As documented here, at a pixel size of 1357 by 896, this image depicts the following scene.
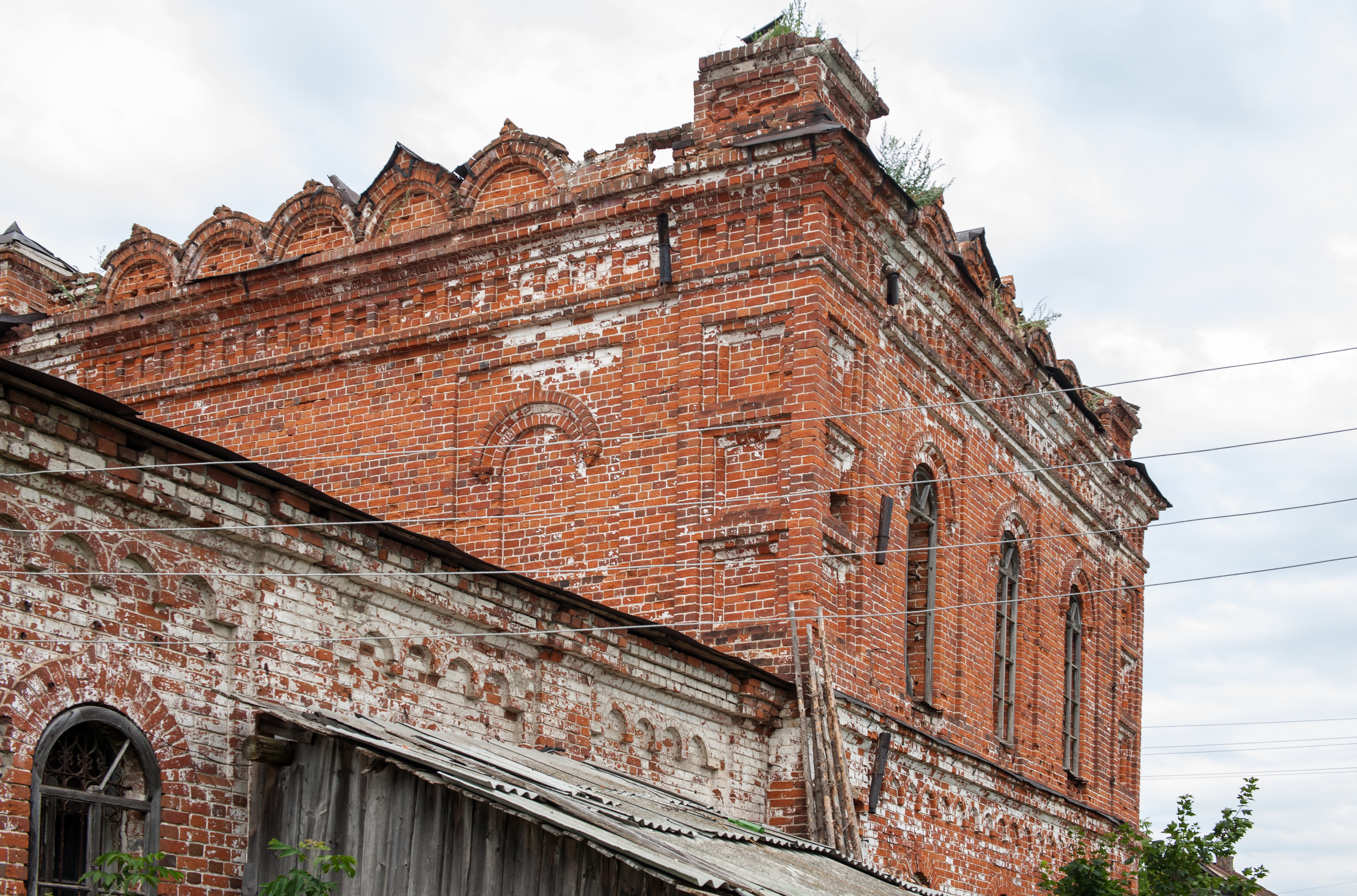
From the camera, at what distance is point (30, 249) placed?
19562 mm

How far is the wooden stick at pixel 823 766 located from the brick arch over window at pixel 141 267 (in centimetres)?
892

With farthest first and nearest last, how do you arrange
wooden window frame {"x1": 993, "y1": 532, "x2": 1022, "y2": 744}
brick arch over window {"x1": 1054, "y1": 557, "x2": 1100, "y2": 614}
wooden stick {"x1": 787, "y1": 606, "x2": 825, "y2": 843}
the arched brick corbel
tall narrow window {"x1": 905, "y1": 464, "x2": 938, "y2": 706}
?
brick arch over window {"x1": 1054, "y1": 557, "x2": 1100, "y2": 614}
wooden window frame {"x1": 993, "y1": 532, "x2": 1022, "y2": 744}
tall narrow window {"x1": 905, "y1": 464, "x2": 938, "y2": 706}
the arched brick corbel
wooden stick {"x1": 787, "y1": 606, "x2": 825, "y2": 843}

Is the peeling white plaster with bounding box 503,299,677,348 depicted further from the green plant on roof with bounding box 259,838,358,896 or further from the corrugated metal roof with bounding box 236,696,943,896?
the green plant on roof with bounding box 259,838,358,896

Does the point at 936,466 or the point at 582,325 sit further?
the point at 936,466

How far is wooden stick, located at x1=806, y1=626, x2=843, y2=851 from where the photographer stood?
44.0 feet

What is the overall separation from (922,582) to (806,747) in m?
3.71

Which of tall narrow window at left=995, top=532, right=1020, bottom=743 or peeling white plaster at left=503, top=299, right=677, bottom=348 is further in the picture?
tall narrow window at left=995, top=532, right=1020, bottom=743

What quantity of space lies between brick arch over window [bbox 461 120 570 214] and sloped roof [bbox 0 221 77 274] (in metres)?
5.98

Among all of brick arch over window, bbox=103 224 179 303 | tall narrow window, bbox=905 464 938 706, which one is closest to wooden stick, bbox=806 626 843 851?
tall narrow window, bbox=905 464 938 706

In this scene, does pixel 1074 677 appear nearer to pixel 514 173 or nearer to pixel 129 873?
pixel 514 173

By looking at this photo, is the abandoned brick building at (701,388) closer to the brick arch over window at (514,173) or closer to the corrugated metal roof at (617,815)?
the brick arch over window at (514,173)

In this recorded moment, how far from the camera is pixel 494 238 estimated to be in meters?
16.3

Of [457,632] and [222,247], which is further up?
[222,247]

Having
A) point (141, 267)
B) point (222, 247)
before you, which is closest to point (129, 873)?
point (222, 247)
